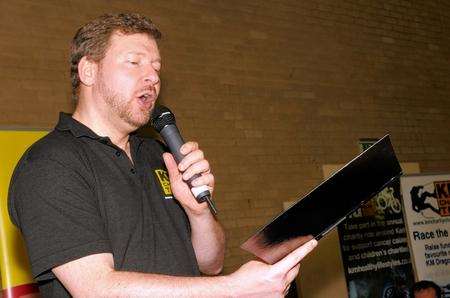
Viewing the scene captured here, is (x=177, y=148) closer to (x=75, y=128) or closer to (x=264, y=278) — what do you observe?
(x=75, y=128)

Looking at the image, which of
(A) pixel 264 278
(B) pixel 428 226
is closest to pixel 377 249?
(B) pixel 428 226

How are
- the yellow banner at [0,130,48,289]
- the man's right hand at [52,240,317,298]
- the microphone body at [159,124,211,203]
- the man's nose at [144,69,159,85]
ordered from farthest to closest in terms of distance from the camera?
the yellow banner at [0,130,48,289]
the man's nose at [144,69,159,85]
the microphone body at [159,124,211,203]
the man's right hand at [52,240,317,298]

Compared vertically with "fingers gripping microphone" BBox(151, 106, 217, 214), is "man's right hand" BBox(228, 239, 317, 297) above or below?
below

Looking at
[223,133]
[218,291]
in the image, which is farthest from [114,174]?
[223,133]

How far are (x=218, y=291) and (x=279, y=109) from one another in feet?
12.8

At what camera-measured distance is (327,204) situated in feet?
4.94

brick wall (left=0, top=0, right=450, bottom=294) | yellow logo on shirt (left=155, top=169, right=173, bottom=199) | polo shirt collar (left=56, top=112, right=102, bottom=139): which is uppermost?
brick wall (left=0, top=0, right=450, bottom=294)

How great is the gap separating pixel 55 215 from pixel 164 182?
0.54m

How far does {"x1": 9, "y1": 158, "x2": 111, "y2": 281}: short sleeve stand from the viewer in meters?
1.42

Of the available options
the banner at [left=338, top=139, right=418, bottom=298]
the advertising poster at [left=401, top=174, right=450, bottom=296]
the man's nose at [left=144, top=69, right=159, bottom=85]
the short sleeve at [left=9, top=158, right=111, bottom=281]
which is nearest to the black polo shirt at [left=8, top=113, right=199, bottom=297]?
the short sleeve at [left=9, top=158, right=111, bottom=281]

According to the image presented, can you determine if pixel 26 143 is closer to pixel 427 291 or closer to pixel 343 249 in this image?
pixel 343 249

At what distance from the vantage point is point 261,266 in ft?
4.79

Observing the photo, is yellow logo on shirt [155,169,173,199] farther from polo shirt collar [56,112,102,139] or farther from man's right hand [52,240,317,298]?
man's right hand [52,240,317,298]

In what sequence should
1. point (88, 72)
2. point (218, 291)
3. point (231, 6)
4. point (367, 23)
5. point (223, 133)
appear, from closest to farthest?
1. point (218, 291)
2. point (88, 72)
3. point (223, 133)
4. point (231, 6)
5. point (367, 23)
